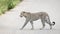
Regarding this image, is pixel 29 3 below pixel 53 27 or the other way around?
the other way around

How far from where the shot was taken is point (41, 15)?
5.89 ft

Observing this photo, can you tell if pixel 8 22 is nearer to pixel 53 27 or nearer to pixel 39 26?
pixel 39 26

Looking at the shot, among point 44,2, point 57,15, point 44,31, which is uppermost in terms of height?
point 44,2

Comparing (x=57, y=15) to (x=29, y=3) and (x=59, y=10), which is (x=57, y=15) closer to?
Answer: (x=59, y=10)

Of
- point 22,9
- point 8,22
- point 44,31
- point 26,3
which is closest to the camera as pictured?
point 44,31

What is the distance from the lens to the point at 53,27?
180 cm

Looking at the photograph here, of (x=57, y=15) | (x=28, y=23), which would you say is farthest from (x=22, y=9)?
(x=57, y=15)

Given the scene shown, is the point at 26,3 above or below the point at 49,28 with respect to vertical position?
above

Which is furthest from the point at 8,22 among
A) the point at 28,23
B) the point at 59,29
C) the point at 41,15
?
the point at 59,29

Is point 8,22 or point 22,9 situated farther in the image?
point 22,9

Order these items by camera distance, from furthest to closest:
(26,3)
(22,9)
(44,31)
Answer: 1. (26,3)
2. (22,9)
3. (44,31)

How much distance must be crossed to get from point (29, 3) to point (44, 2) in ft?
0.59

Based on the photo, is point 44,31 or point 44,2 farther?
point 44,2

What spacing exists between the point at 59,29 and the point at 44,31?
0.15 m
